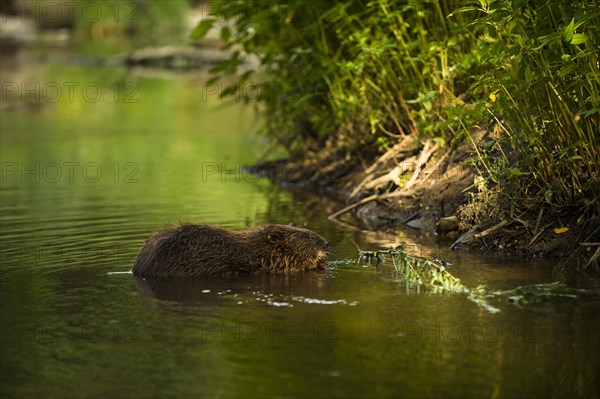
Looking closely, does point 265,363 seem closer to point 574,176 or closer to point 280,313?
point 280,313

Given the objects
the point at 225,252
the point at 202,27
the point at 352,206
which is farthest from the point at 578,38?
the point at 202,27

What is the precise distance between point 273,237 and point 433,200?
2.79 metres

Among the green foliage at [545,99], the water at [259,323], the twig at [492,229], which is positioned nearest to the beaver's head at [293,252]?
the water at [259,323]

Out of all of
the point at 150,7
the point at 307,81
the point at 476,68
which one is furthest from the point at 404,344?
the point at 150,7

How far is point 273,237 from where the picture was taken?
8438mm

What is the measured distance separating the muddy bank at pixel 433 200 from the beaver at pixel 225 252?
163 cm

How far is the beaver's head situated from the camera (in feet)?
27.6

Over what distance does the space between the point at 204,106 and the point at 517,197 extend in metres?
18.5

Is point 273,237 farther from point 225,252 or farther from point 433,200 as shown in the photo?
point 433,200

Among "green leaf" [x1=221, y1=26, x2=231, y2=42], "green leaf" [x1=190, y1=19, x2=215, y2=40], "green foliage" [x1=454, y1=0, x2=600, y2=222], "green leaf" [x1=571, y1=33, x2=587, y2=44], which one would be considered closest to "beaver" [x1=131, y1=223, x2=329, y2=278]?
"green foliage" [x1=454, y1=0, x2=600, y2=222]

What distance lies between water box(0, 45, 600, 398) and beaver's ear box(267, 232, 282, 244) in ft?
1.24

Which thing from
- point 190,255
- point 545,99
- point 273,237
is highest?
point 545,99

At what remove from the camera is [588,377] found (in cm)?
573

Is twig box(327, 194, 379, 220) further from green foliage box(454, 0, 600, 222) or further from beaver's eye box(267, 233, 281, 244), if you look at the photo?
beaver's eye box(267, 233, 281, 244)
